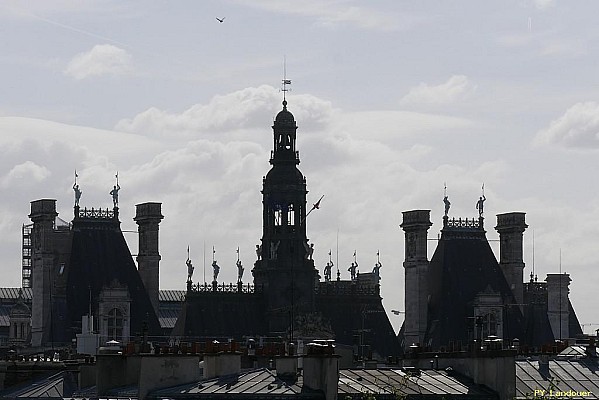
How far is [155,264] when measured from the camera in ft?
581

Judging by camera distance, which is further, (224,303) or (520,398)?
(224,303)

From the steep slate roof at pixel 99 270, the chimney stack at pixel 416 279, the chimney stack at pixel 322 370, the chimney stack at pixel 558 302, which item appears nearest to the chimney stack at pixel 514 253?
the chimney stack at pixel 558 302

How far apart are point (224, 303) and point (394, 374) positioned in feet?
290

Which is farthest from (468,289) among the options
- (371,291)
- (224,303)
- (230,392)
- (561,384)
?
(230,392)

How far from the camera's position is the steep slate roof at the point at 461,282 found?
570 feet

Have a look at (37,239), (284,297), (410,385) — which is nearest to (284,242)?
(284,297)

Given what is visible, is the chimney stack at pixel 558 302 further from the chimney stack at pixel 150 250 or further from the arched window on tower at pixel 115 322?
the arched window on tower at pixel 115 322

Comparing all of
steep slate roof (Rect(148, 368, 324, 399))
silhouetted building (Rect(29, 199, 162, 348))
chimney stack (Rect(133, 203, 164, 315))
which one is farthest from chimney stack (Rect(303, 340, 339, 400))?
chimney stack (Rect(133, 203, 164, 315))

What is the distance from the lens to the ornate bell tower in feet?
545

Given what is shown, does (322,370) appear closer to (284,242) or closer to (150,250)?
(284,242)

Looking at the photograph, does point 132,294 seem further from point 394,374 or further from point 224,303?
point 394,374

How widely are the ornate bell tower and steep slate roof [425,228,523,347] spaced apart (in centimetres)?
1103

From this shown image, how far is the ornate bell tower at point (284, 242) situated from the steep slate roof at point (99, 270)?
370 inches

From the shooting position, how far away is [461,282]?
176 metres
